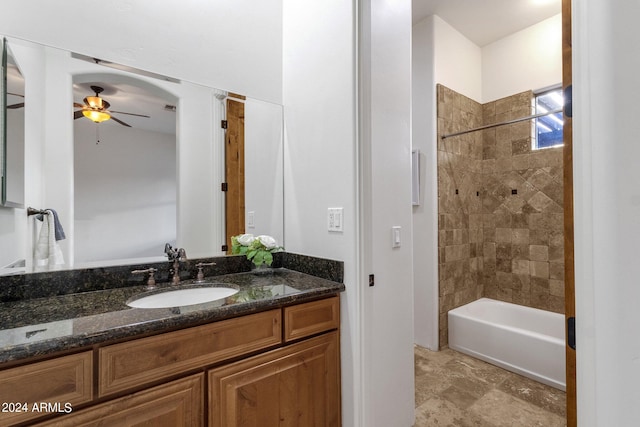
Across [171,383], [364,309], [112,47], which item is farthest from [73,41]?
[364,309]

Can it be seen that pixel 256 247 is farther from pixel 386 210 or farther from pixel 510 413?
pixel 510 413

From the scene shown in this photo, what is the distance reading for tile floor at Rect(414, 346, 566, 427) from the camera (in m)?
1.80

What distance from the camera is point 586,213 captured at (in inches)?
16.1

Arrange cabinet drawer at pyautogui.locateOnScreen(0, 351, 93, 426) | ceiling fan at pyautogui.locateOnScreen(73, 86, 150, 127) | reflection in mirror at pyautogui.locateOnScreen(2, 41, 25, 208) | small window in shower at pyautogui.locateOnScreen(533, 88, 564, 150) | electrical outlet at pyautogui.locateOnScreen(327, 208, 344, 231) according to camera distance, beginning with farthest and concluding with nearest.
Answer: small window in shower at pyautogui.locateOnScreen(533, 88, 564, 150) < electrical outlet at pyautogui.locateOnScreen(327, 208, 344, 231) < ceiling fan at pyautogui.locateOnScreen(73, 86, 150, 127) < reflection in mirror at pyautogui.locateOnScreen(2, 41, 25, 208) < cabinet drawer at pyautogui.locateOnScreen(0, 351, 93, 426)

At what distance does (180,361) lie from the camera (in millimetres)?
1008

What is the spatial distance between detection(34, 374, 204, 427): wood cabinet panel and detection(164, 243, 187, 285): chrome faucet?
0.56 metres

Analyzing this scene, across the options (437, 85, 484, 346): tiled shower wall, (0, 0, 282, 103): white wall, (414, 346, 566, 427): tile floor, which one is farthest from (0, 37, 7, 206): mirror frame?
(437, 85, 484, 346): tiled shower wall

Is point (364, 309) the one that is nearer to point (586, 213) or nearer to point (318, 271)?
point (318, 271)

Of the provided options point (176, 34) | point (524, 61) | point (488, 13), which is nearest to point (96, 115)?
point (176, 34)

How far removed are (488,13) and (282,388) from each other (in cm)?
330

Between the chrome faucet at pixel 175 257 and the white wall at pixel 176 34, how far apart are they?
0.88 metres

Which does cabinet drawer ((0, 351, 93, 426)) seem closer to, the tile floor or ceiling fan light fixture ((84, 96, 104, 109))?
ceiling fan light fixture ((84, 96, 104, 109))

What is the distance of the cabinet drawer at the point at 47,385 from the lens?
0.77 m

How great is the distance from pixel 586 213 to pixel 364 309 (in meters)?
1.10
